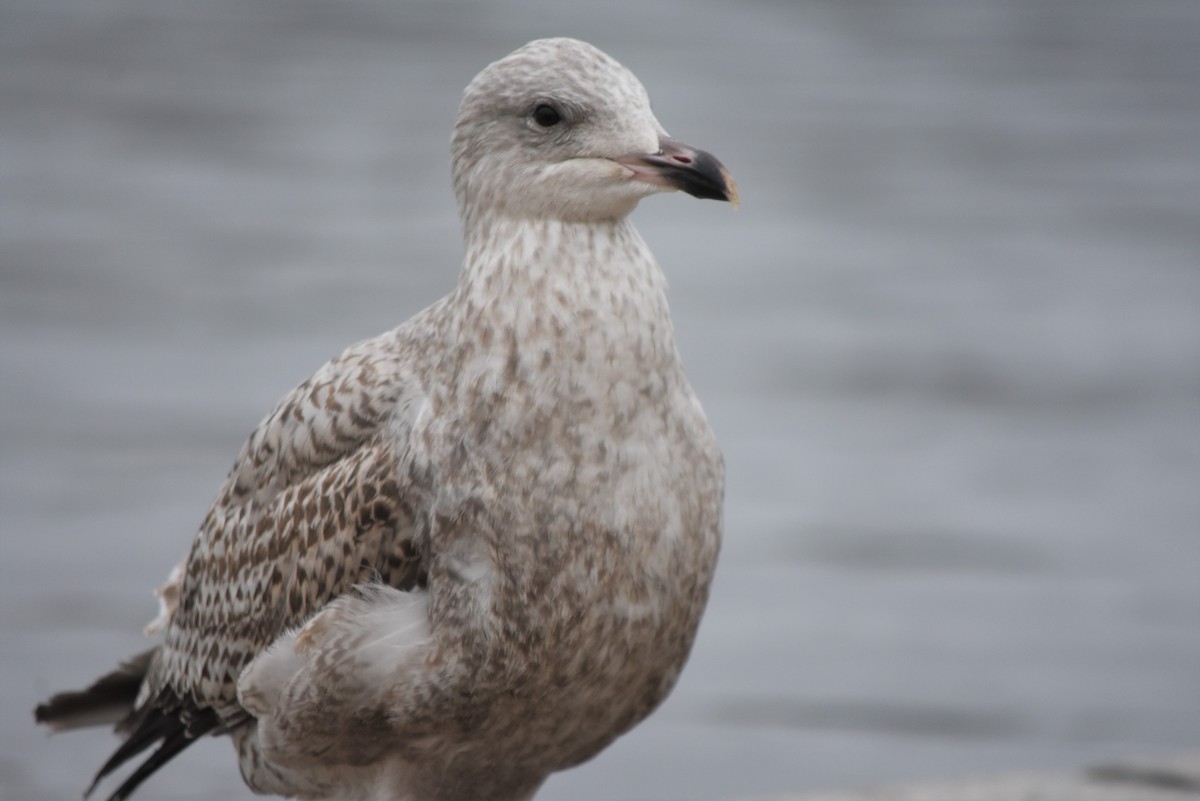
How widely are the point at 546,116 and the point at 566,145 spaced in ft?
0.19

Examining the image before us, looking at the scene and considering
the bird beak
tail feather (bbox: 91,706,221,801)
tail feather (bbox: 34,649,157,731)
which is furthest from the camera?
tail feather (bbox: 34,649,157,731)

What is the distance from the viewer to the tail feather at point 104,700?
4180 mm

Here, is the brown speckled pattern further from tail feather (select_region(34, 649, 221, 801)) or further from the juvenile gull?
tail feather (select_region(34, 649, 221, 801))

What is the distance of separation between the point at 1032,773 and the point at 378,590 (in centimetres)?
198

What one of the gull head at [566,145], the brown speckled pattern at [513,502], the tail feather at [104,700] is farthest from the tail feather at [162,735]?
the gull head at [566,145]

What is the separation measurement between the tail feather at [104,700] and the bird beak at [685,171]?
160 cm

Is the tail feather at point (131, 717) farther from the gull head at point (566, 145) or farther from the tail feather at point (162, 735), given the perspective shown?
the gull head at point (566, 145)

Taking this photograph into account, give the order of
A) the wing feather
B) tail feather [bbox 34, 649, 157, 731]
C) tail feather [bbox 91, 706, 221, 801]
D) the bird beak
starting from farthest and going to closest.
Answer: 1. tail feather [bbox 34, 649, 157, 731]
2. tail feather [bbox 91, 706, 221, 801]
3. the wing feather
4. the bird beak

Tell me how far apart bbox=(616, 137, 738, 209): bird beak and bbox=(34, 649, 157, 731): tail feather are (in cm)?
160

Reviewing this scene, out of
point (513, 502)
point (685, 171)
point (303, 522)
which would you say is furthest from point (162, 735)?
point (685, 171)

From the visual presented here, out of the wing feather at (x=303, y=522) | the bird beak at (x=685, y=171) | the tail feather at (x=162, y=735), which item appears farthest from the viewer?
the tail feather at (x=162, y=735)

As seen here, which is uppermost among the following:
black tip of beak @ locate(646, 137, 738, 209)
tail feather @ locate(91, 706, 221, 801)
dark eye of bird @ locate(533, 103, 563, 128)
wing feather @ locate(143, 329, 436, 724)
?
dark eye of bird @ locate(533, 103, 563, 128)

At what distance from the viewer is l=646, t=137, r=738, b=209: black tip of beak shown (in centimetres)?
321

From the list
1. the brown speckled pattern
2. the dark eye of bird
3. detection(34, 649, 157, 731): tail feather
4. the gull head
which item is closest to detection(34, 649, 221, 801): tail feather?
detection(34, 649, 157, 731): tail feather
